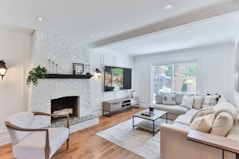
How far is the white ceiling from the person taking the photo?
6.82 feet

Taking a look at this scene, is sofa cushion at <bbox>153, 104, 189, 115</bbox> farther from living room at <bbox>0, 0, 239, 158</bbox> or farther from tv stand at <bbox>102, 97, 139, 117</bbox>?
tv stand at <bbox>102, 97, 139, 117</bbox>

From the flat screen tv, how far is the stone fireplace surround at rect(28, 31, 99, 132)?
1092 mm

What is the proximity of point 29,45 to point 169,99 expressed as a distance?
4.87 metres

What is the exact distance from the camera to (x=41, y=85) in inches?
133

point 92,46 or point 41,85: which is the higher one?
point 92,46

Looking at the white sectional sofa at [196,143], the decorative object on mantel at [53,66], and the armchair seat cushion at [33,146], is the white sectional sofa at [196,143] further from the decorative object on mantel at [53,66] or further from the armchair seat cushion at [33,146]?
the decorative object on mantel at [53,66]

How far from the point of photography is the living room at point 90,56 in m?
2.94

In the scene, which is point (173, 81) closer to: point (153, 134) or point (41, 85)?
point (153, 134)

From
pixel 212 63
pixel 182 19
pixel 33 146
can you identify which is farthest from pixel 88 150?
pixel 212 63

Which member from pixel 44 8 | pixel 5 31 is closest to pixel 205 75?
pixel 44 8

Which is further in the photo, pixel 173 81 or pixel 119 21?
pixel 173 81

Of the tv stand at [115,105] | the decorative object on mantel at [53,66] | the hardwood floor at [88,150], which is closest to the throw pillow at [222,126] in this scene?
the hardwood floor at [88,150]

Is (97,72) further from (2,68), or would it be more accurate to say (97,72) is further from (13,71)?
(2,68)

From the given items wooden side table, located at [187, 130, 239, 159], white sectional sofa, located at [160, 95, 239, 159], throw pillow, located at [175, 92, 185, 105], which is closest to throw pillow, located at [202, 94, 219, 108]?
throw pillow, located at [175, 92, 185, 105]
